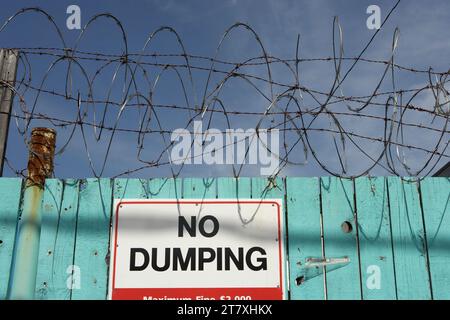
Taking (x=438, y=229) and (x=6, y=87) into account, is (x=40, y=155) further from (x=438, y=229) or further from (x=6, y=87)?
(x=438, y=229)

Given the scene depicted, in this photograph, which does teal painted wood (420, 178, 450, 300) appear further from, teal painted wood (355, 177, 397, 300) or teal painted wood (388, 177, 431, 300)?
teal painted wood (355, 177, 397, 300)

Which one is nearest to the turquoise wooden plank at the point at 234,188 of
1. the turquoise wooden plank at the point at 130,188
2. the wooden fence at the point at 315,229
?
the wooden fence at the point at 315,229

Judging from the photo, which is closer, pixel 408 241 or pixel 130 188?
pixel 408 241

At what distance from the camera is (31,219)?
373cm

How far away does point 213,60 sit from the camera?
3.78 m

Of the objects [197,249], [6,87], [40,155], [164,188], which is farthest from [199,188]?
[6,87]

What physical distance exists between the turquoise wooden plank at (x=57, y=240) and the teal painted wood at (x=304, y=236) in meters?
1.37

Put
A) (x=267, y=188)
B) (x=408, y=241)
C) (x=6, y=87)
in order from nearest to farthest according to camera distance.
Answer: (x=408, y=241) → (x=267, y=188) → (x=6, y=87)

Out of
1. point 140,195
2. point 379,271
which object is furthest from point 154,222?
point 379,271

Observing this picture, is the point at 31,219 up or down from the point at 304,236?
up

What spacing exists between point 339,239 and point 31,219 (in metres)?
1.97

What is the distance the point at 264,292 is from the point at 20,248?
157cm
